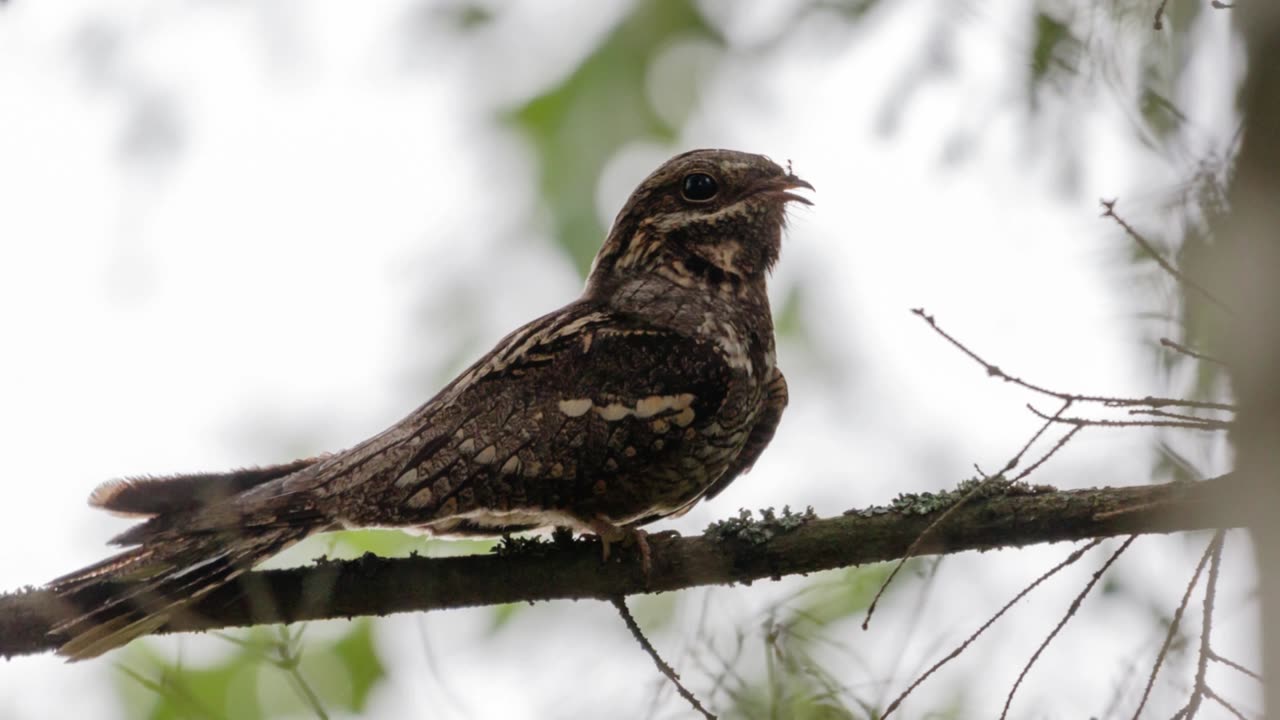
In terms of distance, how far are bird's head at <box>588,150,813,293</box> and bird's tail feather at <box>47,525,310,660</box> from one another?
147 centimetres

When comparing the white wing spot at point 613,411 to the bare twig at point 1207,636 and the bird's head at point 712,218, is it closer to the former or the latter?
the bird's head at point 712,218

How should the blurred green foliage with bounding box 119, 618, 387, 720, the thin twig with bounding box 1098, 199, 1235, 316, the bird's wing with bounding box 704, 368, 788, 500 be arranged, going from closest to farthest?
the thin twig with bounding box 1098, 199, 1235, 316
the bird's wing with bounding box 704, 368, 788, 500
the blurred green foliage with bounding box 119, 618, 387, 720

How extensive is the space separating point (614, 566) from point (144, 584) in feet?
3.66

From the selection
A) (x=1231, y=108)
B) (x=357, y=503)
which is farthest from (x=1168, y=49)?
(x=357, y=503)

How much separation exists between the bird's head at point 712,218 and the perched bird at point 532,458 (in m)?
0.02

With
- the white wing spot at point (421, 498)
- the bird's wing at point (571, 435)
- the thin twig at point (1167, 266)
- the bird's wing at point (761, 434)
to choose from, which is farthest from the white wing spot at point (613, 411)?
the thin twig at point (1167, 266)

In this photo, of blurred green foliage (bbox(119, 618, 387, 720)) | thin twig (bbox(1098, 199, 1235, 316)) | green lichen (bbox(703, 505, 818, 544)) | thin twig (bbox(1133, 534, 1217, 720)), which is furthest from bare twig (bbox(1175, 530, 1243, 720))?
blurred green foliage (bbox(119, 618, 387, 720))

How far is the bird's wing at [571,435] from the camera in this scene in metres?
3.26

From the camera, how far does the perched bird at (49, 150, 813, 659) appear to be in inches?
117

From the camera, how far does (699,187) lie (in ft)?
13.0

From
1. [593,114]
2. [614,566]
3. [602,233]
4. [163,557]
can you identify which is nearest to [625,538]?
[614,566]

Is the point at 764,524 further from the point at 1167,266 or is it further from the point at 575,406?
the point at 1167,266

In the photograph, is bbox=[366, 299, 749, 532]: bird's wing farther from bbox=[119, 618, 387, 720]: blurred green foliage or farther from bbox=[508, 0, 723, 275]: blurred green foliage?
bbox=[508, 0, 723, 275]: blurred green foliage

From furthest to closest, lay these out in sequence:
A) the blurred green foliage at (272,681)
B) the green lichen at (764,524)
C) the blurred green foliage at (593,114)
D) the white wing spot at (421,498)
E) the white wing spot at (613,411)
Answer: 1. the blurred green foliage at (593,114)
2. the blurred green foliage at (272,681)
3. the white wing spot at (613,411)
4. the white wing spot at (421,498)
5. the green lichen at (764,524)
